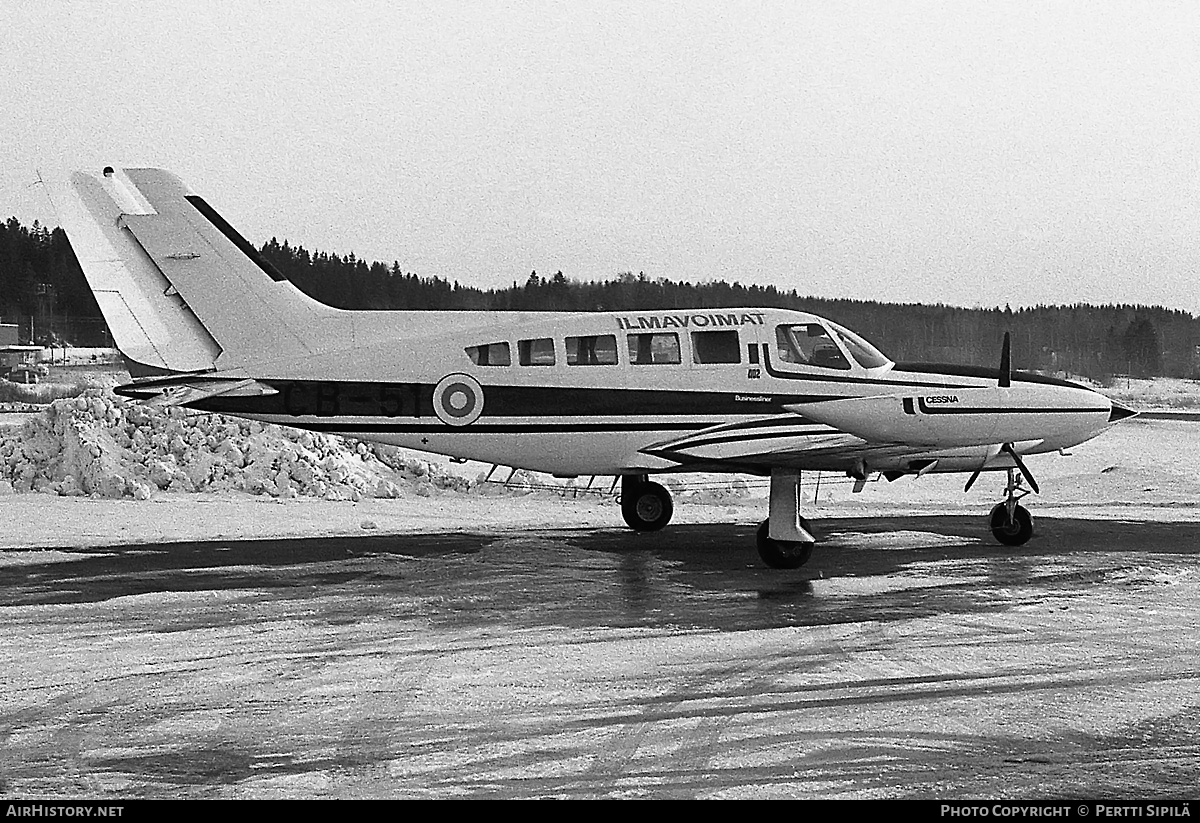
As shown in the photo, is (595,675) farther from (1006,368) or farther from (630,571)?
(1006,368)

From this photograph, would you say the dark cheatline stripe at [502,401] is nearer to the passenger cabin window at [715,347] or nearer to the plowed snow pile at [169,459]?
the passenger cabin window at [715,347]

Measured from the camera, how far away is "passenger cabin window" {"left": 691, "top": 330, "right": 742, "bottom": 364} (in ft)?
47.0

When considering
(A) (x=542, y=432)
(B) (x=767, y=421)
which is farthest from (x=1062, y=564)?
(A) (x=542, y=432)

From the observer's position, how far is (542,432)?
14.1 m

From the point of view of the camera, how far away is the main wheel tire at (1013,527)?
1459 centimetres

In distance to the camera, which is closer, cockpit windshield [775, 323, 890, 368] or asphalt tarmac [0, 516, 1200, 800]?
asphalt tarmac [0, 516, 1200, 800]

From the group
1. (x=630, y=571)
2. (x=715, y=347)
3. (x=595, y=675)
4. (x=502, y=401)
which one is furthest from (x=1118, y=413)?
(x=595, y=675)

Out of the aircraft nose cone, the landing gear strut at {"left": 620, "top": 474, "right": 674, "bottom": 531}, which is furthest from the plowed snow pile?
the aircraft nose cone

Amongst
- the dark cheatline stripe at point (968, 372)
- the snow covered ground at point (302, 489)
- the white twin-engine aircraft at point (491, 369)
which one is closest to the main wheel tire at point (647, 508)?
the snow covered ground at point (302, 489)

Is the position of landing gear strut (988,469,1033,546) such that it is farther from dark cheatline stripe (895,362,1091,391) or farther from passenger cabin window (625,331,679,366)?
Answer: passenger cabin window (625,331,679,366)

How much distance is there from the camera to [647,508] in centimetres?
1591

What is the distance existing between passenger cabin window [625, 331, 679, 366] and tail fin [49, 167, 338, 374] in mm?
3569

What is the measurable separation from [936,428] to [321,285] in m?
39.9

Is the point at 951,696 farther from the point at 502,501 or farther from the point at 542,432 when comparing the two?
the point at 502,501
